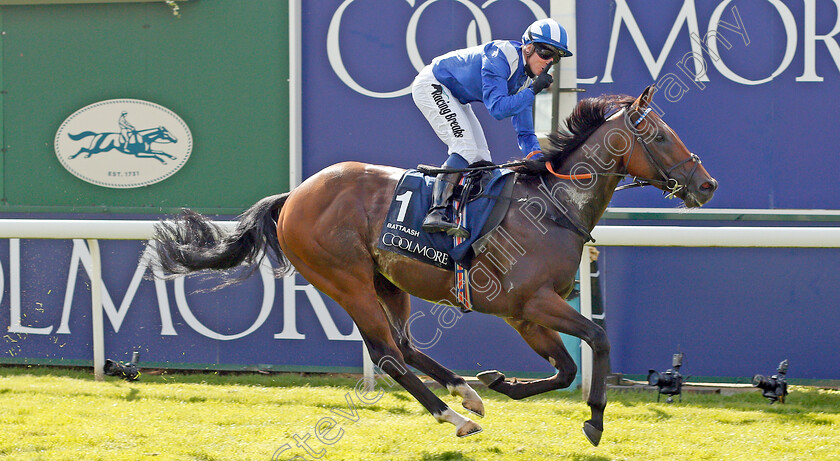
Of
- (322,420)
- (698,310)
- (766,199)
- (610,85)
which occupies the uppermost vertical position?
(610,85)

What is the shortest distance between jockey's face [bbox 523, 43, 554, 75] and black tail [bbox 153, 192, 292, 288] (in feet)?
4.91

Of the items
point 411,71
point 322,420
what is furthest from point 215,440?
point 411,71

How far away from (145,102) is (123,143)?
328 millimetres

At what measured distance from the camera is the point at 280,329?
6285 millimetres

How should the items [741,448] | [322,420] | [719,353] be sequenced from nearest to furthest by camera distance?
[741,448]
[322,420]
[719,353]

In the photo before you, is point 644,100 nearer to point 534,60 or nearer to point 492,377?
point 534,60

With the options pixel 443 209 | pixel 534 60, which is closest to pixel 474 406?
pixel 443 209

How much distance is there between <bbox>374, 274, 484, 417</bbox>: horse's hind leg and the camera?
439 centimetres

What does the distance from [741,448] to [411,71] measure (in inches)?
128

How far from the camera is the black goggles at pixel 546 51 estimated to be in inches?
169

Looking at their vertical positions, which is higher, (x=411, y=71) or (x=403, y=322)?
(x=411, y=71)

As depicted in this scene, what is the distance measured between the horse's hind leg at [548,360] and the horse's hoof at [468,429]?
30cm

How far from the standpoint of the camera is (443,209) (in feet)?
14.3

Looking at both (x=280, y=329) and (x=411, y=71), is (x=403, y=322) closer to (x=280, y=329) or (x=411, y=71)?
(x=280, y=329)
